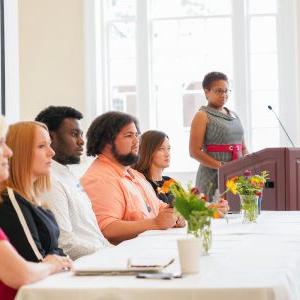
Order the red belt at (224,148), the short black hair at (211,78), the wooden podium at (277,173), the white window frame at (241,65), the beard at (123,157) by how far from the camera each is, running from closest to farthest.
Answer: the beard at (123,157) → the wooden podium at (277,173) → the short black hair at (211,78) → the red belt at (224,148) → the white window frame at (241,65)

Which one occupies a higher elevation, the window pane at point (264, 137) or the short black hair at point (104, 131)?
the short black hair at point (104, 131)

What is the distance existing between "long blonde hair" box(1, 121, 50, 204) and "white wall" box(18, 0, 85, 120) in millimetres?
4560

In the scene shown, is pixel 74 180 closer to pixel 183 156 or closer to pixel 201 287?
pixel 201 287

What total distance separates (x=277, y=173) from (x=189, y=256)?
3059 mm

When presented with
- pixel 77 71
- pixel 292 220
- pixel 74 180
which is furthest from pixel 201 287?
pixel 77 71

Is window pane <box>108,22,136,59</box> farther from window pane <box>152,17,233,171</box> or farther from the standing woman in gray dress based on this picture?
the standing woman in gray dress

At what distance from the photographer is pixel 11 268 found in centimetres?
208

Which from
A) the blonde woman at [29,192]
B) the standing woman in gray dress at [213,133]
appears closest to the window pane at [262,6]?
the standing woman in gray dress at [213,133]

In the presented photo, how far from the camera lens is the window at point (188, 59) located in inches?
289

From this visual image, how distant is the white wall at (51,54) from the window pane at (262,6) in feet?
5.17

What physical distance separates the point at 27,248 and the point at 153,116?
518 centimetres

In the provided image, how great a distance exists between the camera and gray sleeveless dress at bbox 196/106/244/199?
19.0 ft

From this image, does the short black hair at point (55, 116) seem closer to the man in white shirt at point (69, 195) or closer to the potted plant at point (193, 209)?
the man in white shirt at point (69, 195)

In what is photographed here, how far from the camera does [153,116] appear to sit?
7586 millimetres
